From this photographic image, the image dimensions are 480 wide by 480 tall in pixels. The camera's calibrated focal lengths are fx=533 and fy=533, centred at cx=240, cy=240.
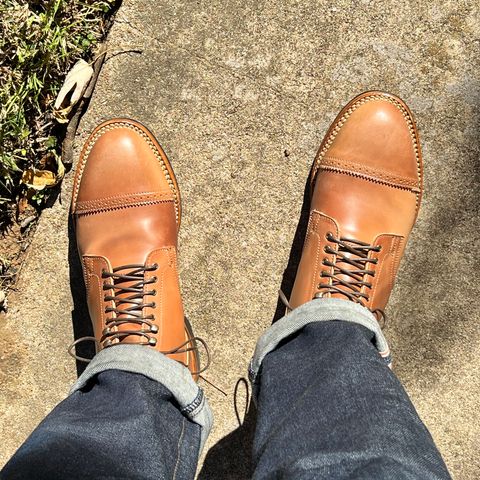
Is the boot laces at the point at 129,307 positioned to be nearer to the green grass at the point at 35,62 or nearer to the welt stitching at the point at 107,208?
the welt stitching at the point at 107,208

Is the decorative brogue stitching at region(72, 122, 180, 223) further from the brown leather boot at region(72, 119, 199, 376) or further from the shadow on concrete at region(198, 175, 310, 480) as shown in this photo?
the shadow on concrete at region(198, 175, 310, 480)

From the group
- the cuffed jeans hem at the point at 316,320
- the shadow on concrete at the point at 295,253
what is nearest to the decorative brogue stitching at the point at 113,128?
the shadow on concrete at the point at 295,253

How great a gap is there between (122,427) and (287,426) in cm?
39

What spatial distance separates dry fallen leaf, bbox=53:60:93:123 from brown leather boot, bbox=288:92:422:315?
0.78 m

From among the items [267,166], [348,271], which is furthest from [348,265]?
[267,166]

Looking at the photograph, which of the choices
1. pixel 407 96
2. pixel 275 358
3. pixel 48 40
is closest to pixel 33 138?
pixel 48 40

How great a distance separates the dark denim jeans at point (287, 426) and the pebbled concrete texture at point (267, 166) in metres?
0.40

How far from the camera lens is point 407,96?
169cm

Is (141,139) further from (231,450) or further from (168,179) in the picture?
(231,450)

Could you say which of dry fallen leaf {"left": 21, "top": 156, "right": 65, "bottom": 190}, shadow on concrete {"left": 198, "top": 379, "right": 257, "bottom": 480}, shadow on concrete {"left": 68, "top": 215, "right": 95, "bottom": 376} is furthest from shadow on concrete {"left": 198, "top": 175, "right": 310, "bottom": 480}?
dry fallen leaf {"left": 21, "top": 156, "right": 65, "bottom": 190}

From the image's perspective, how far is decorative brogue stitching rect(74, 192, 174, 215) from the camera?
1.71 meters

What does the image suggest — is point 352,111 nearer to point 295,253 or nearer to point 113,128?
point 295,253

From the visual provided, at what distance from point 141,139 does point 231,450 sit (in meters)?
1.09

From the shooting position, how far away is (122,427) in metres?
1.24
